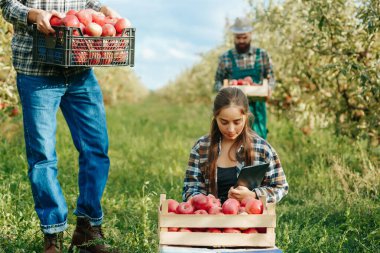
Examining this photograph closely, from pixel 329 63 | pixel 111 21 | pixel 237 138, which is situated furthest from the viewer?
pixel 329 63

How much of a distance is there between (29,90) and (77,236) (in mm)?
1089

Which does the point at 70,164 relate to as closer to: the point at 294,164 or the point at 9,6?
the point at 294,164

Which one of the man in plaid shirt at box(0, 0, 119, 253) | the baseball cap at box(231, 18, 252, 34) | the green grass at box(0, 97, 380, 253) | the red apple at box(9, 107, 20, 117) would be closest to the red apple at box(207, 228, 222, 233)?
the green grass at box(0, 97, 380, 253)

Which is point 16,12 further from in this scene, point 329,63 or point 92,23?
point 329,63

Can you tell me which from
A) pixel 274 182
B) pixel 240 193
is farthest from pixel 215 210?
pixel 274 182

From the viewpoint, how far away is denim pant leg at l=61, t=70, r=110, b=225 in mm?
4473

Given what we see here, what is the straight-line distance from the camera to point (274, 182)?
3.92m

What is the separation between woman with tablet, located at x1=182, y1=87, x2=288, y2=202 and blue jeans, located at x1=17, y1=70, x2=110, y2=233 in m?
0.81

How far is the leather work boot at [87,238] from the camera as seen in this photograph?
14.7ft

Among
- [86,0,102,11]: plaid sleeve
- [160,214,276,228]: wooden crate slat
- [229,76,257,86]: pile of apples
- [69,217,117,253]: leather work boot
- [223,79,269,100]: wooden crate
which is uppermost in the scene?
[86,0,102,11]: plaid sleeve

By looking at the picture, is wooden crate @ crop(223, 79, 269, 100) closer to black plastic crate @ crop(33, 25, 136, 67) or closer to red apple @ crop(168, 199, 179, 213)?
black plastic crate @ crop(33, 25, 136, 67)

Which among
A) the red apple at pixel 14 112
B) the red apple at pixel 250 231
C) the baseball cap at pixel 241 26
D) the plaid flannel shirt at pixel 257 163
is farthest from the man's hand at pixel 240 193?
the red apple at pixel 14 112

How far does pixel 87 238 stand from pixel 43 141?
2.57ft

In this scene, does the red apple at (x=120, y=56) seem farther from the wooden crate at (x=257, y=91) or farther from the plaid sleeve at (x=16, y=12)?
the wooden crate at (x=257, y=91)
